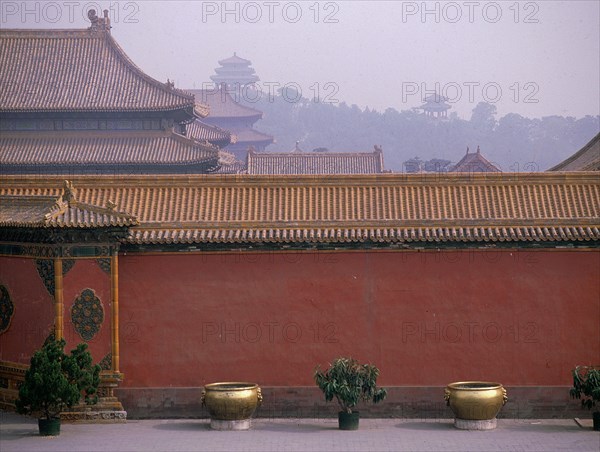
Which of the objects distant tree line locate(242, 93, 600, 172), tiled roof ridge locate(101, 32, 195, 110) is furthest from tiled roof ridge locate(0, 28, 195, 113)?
distant tree line locate(242, 93, 600, 172)

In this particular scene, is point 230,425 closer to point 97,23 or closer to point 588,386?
point 588,386

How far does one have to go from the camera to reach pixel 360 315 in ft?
79.7

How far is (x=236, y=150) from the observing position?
9431 centimetres

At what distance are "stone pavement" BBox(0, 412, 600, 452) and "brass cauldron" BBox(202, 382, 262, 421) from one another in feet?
1.12

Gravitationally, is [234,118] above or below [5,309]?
above

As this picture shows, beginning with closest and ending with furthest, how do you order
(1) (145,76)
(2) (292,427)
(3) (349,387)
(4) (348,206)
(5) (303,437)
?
(5) (303,437) → (3) (349,387) → (2) (292,427) → (4) (348,206) → (1) (145,76)

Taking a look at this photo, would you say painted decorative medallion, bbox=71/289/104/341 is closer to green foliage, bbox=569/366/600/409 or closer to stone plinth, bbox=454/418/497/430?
stone plinth, bbox=454/418/497/430

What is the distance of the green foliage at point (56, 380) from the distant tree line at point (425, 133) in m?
120

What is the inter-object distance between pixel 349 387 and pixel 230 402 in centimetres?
223

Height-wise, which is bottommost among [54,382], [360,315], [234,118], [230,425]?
[230,425]

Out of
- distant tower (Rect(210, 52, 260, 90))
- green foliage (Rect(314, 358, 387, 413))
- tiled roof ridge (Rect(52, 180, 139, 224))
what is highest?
distant tower (Rect(210, 52, 260, 90))

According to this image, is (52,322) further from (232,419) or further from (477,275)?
(477,275)

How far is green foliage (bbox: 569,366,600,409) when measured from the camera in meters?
22.6

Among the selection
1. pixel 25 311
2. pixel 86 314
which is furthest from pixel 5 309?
pixel 86 314
